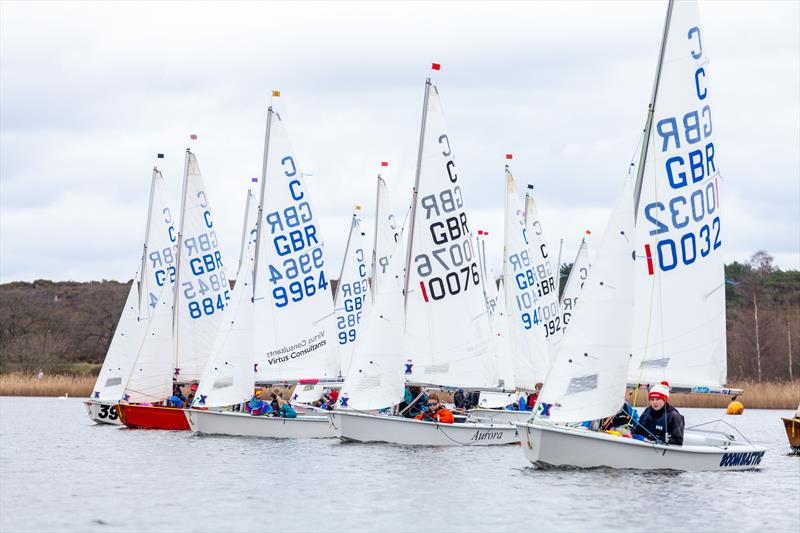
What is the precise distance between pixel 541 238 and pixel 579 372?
78.1 feet

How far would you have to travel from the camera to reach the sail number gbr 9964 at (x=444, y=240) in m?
31.0

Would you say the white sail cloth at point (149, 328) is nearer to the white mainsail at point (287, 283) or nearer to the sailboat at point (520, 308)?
the white mainsail at point (287, 283)

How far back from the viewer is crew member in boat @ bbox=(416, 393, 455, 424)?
96.3 feet

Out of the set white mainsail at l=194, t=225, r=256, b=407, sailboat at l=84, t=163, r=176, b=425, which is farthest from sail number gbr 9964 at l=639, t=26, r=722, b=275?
sailboat at l=84, t=163, r=176, b=425

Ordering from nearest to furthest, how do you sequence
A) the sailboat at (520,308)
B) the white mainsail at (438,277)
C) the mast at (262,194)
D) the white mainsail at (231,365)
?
the white mainsail at (438,277), the white mainsail at (231,365), the mast at (262,194), the sailboat at (520,308)

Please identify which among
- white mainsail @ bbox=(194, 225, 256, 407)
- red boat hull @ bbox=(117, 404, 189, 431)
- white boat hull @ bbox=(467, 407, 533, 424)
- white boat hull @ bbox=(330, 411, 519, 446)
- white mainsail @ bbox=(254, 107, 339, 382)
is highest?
white mainsail @ bbox=(254, 107, 339, 382)

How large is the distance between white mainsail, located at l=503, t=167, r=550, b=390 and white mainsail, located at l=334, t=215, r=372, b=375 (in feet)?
15.2

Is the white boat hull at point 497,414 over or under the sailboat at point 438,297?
under

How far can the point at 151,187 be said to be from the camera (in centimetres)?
4194

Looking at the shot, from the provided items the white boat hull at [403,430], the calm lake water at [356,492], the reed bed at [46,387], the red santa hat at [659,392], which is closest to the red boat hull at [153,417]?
the calm lake water at [356,492]

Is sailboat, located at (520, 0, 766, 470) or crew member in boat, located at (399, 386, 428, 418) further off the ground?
sailboat, located at (520, 0, 766, 470)

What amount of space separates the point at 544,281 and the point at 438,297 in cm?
1368

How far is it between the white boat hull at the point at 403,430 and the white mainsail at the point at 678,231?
6011 millimetres

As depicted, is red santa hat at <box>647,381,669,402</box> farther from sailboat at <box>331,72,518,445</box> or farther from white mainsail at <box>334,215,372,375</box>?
white mainsail at <box>334,215,372,375</box>
